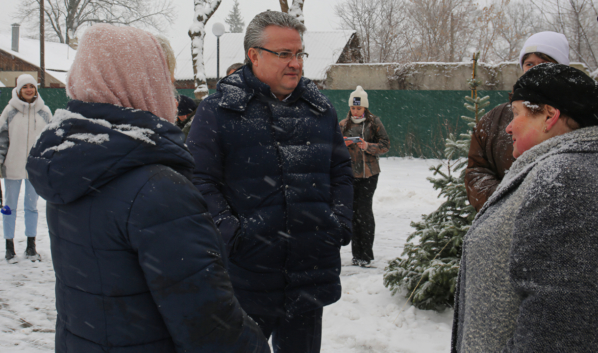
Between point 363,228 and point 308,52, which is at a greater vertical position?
point 308,52

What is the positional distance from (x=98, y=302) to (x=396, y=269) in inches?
127

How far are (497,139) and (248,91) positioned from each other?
5.25 ft

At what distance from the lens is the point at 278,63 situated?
93.4 inches

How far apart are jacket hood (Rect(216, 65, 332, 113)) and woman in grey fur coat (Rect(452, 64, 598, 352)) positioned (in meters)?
1.11

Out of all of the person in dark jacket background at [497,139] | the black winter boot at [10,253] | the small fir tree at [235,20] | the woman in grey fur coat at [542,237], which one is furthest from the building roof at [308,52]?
the small fir tree at [235,20]

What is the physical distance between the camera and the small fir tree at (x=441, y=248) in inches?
145

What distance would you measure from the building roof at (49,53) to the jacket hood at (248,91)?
38.6 m

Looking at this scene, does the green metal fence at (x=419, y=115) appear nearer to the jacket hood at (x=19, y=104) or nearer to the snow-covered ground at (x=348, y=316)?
the snow-covered ground at (x=348, y=316)

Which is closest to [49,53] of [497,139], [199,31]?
[199,31]

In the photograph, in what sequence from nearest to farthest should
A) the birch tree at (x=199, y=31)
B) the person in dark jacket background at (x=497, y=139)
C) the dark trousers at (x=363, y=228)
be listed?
the person in dark jacket background at (x=497, y=139)
the dark trousers at (x=363, y=228)
the birch tree at (x=199, y=31)

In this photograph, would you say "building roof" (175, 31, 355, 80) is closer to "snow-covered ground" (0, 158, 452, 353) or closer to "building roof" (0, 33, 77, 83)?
"building roof" (0, 33, 77, 83)

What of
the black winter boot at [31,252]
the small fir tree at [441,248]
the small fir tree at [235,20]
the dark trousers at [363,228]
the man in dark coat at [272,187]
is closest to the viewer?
the man in dark coat at [272,187]

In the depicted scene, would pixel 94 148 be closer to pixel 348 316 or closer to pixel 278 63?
pixel 278 63

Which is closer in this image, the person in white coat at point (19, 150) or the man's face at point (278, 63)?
the man's face at point (278, 63)
